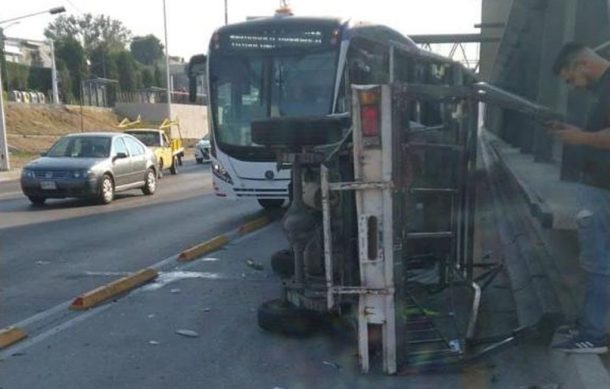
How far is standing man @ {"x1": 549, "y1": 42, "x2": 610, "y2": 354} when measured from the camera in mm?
4344

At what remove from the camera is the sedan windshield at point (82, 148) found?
16.0 meters

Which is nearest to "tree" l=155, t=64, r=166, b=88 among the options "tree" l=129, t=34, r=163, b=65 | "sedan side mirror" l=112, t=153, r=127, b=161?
"tree" l=129, t=34, r=163, b=65

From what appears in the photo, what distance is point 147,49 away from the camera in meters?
117

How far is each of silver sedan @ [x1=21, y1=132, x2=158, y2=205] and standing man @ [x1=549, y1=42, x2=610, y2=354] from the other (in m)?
12.3

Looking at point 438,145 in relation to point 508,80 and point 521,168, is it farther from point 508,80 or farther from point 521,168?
point 508,80

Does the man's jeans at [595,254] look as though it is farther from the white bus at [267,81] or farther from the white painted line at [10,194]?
the white painted line at [10,194]

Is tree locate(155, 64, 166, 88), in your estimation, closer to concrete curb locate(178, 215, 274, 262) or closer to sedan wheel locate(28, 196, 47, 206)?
sedan wheel locate(28, 196, 47, 206)

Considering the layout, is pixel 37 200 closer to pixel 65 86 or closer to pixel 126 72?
pixel 65 86

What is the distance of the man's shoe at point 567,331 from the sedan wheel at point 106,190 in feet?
40.4

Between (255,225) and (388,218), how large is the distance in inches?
293

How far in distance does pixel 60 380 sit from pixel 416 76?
5784mm

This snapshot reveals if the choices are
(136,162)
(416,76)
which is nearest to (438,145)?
(416,76)

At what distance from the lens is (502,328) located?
219 inches

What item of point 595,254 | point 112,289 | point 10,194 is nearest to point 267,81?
point 112,289
